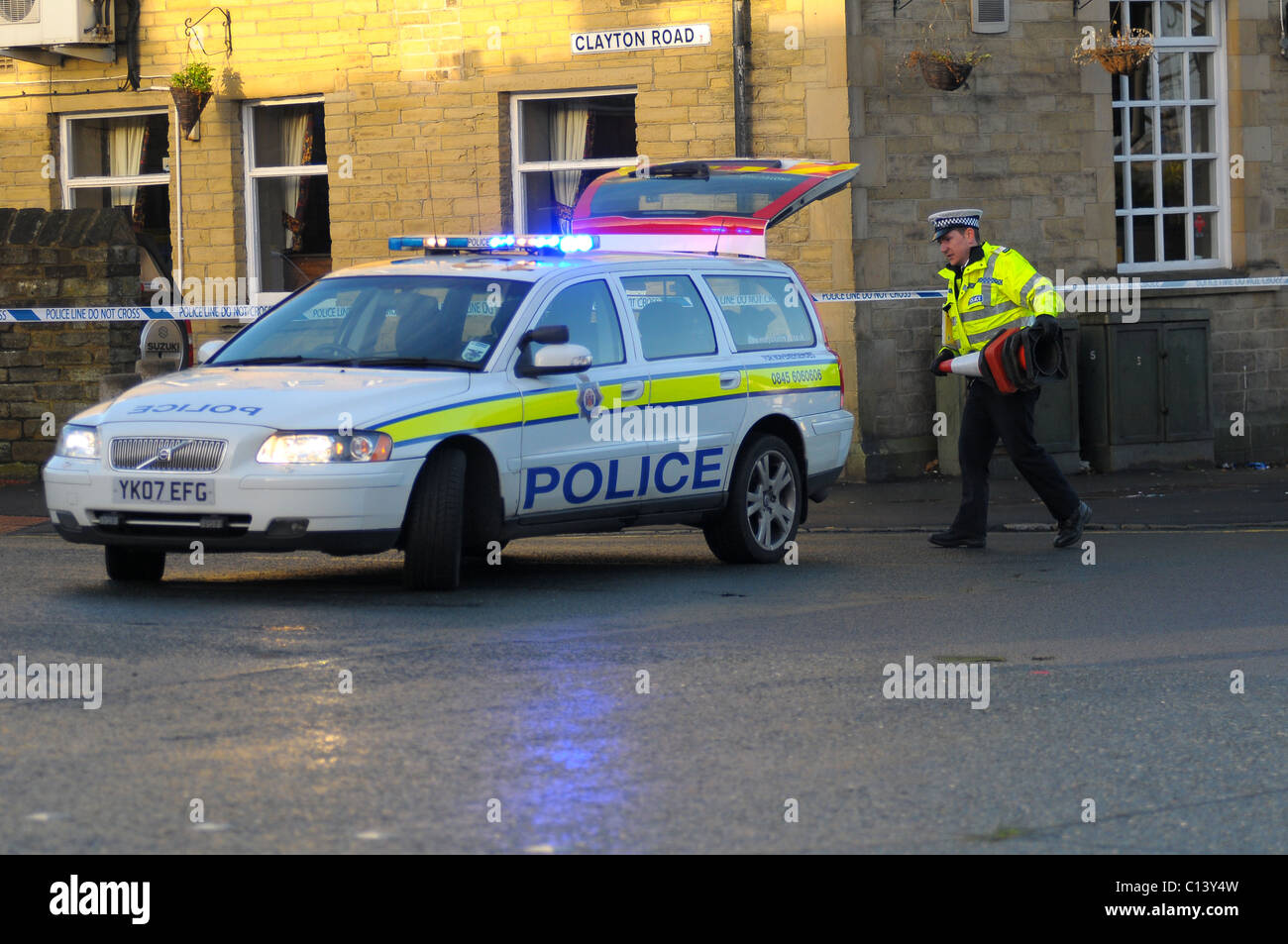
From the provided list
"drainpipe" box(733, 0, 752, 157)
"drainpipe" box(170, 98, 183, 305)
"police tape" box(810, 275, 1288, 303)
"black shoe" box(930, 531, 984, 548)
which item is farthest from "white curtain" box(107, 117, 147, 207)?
"black shoe" box(930, 531, 984, 548)

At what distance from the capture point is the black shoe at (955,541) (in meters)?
12.1

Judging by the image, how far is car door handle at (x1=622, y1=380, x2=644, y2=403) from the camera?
401 inches

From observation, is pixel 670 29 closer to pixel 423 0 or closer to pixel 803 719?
pixel 423 0

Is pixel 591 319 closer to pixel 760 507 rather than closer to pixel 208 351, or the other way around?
pixel 760 507

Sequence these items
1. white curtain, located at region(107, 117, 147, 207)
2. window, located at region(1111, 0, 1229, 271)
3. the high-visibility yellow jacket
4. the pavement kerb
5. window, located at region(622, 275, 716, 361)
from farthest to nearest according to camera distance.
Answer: white curtain, located at region(107, 117, 147, 207) → window, located at region(1111, 0, 1229, 271) → the pavement kerb → the high-visibility yellow jacket → window, located at region(622, 275, 716, 361)

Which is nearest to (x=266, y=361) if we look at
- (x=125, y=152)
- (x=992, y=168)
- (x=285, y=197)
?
(x=992, y=168)

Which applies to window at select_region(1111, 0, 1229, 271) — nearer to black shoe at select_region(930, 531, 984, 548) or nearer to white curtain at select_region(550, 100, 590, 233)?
white curtain at select_region(550, 100, 590, 233)

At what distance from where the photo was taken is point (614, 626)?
27.8ft

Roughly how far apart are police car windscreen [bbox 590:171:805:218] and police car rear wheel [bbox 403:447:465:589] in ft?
12.6

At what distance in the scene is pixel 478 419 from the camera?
30.4 ft

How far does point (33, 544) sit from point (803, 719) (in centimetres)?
712

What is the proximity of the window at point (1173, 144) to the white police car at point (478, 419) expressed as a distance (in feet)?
23.6

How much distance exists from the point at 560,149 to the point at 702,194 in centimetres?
578

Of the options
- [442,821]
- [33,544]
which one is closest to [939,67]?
[33,544]
